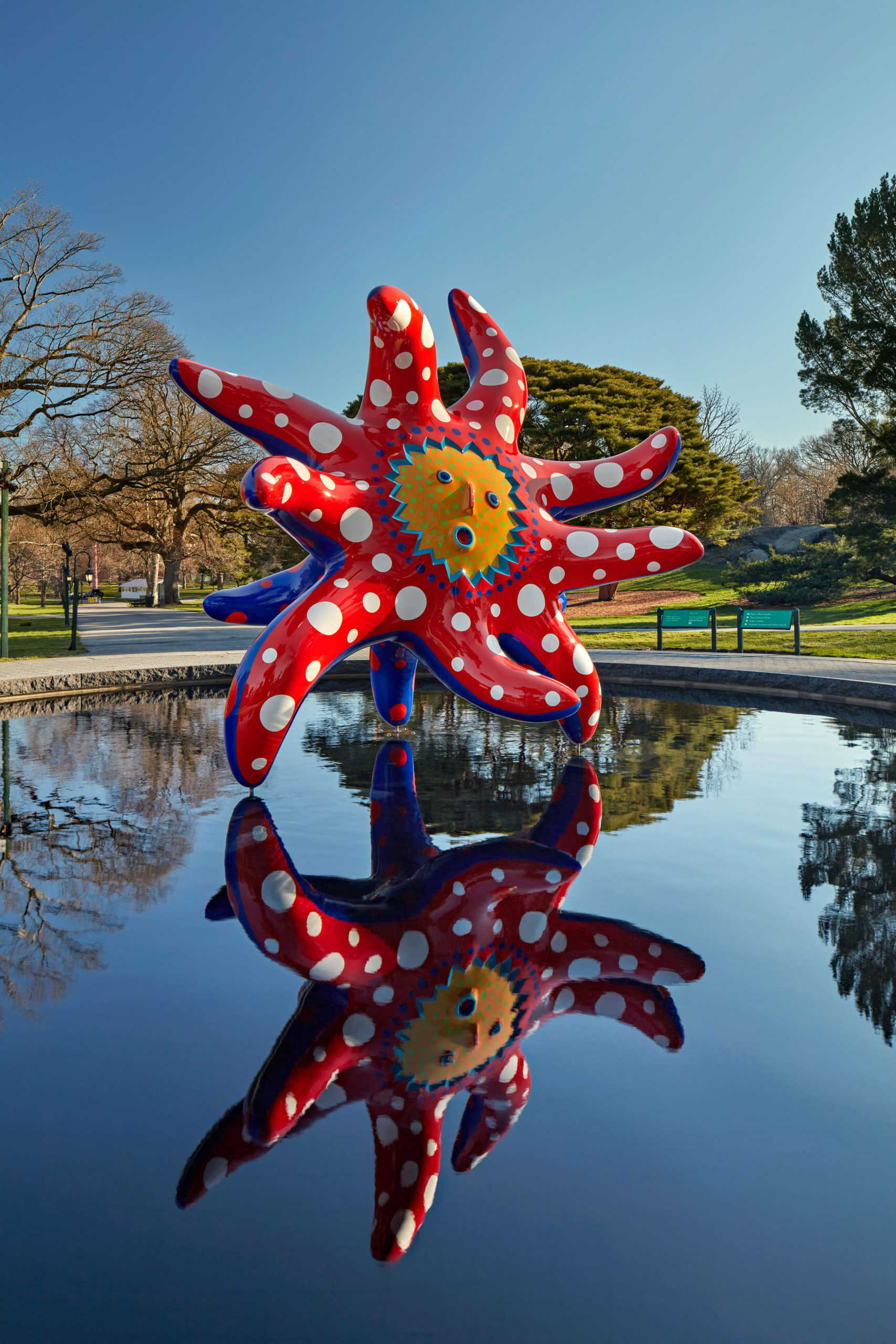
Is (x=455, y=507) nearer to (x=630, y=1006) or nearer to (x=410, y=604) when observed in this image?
(x=410, y=604)

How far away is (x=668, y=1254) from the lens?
2141 mm

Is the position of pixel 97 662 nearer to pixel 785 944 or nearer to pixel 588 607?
pixel 785 944

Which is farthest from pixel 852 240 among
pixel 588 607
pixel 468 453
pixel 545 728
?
pixel 468 453

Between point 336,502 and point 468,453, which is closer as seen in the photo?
point 336,502

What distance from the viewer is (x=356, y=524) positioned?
6.48 metres

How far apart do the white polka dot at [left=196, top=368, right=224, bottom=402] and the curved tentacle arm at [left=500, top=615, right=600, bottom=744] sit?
9.53 feet

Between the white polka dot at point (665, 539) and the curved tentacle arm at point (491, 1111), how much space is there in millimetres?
5750

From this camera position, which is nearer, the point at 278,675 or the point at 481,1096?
the point at 481,1096

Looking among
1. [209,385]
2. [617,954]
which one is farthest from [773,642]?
[617,954]

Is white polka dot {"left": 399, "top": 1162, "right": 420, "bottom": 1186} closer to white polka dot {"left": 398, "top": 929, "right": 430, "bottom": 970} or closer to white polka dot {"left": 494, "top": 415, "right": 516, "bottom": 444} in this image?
white polka dot {"left": 398, "top": 929, "right": 430, "bottom": 970}

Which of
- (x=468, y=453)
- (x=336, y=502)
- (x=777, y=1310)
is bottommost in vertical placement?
(x=777, y=1310)

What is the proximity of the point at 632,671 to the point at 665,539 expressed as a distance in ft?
20.9

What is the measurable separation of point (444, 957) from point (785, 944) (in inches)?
59.9

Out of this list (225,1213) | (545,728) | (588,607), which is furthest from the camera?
(588,607)
